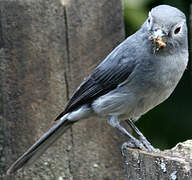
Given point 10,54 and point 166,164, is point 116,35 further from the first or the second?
point 166,164

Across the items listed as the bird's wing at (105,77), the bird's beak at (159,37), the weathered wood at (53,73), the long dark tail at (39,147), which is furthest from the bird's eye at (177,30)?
the long dark tail at (39,147)

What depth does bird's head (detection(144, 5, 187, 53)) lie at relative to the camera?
350cm

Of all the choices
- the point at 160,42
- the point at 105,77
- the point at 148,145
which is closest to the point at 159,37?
the point at 160,42

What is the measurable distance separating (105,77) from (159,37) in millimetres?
706

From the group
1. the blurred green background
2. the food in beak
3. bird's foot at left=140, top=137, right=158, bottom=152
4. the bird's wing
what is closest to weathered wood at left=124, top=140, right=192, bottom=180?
bird's foot at left=140, top=137, right=158, bottom=152

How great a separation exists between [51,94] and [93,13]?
778 millimetres

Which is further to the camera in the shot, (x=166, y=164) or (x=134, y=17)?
(x=134, y=17)

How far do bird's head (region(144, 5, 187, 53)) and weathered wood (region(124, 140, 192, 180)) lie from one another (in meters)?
0.78

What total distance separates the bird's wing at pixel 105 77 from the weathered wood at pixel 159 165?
665 millimetres

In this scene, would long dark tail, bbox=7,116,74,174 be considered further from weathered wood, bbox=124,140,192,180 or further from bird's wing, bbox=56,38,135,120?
weathered wood, bbox=124,140,192,180

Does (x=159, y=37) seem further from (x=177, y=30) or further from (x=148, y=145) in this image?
(x=148, y=145)

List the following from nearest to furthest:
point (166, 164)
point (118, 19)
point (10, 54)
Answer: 1. point (166, 164)
2. point (10, 54)
3. point (118, 19)

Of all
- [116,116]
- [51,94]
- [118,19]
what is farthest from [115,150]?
[118,19]

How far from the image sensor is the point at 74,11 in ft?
13.4
